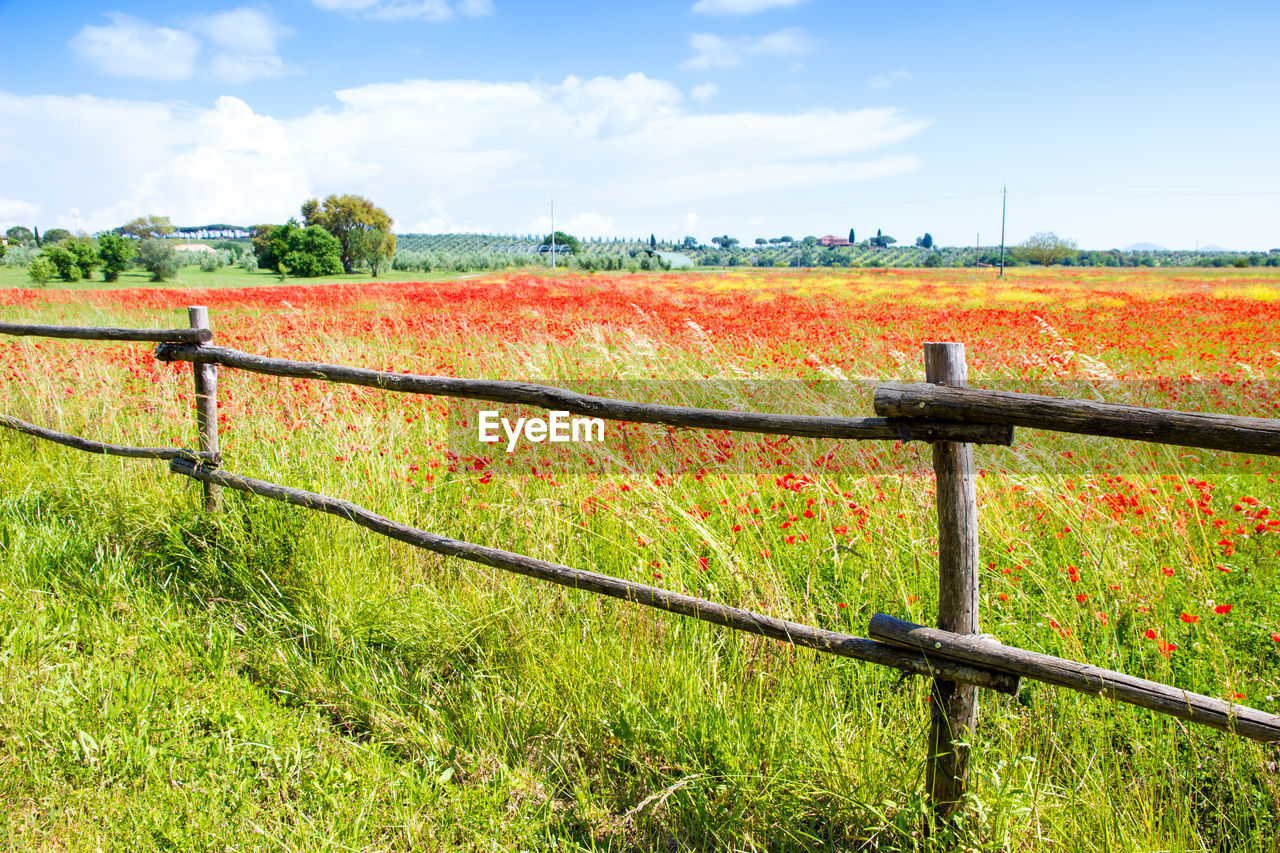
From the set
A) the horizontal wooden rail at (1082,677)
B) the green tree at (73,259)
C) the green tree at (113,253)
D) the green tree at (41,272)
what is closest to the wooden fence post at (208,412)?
the horizontal wooden rail at (1082,677)

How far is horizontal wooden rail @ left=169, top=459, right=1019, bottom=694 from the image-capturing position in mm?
1988

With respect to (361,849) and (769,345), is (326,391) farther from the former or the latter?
(769,345)

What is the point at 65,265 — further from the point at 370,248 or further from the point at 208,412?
the point at 208,412

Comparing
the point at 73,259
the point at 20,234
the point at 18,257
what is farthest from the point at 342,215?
the point at 20,234

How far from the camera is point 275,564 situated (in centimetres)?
355

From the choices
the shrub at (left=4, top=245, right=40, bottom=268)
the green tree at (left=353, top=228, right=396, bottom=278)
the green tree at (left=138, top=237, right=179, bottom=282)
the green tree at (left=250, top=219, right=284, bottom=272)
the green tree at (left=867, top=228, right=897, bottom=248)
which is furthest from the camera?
the green tree at (left=867, top=228, right=897, bottom=248)

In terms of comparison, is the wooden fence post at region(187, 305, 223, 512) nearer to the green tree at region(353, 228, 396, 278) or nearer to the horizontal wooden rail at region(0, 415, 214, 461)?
the horizontal wooden rail at region(0, 415, 214, 461)

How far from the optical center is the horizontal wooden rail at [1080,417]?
156 centimetres

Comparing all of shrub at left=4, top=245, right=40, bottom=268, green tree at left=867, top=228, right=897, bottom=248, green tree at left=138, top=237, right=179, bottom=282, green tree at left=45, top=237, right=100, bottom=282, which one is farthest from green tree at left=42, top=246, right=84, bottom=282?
green tree at left=867, top=228, right=897, bottom=248

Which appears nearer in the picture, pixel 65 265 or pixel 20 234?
pixel 65 265

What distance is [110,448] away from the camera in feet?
14.2

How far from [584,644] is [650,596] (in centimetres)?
44

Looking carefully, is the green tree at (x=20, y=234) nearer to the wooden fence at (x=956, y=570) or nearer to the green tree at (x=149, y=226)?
the green tree at (x=149, y=226)

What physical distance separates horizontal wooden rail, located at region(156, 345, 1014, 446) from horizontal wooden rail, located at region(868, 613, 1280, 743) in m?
0.54
